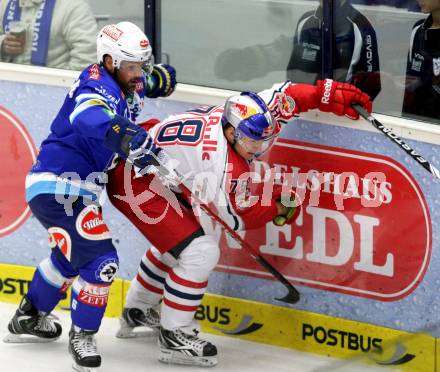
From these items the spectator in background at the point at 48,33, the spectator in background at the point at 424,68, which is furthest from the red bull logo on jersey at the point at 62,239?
the spectator in background at the point at 424,68

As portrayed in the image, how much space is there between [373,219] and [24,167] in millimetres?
1589

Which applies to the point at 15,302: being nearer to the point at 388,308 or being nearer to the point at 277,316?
the point at 277,316

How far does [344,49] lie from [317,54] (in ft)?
0.36

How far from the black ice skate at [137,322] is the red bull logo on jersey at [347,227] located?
0.43 m

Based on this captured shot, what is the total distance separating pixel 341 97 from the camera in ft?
14.1

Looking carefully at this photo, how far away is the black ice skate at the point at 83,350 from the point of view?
436 centimetres

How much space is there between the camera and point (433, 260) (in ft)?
14.0

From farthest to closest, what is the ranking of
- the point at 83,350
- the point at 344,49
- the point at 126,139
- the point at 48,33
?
the point at 48,33 < the point at 344,49 < the point at 83,350 < the point at 126,139

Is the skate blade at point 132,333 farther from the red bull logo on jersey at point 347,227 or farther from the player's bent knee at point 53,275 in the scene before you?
the red bull logo on jersey at point 347,227

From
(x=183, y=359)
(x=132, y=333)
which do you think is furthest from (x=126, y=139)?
(x=132, y=333)

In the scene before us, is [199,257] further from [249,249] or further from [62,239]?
[62,239]

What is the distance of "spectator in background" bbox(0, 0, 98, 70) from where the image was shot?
16.4 feet

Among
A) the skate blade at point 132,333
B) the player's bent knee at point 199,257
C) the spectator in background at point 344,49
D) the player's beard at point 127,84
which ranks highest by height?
the spectator in background at point 344,49

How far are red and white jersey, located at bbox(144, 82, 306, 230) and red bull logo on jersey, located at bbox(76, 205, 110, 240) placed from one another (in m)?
0.36
